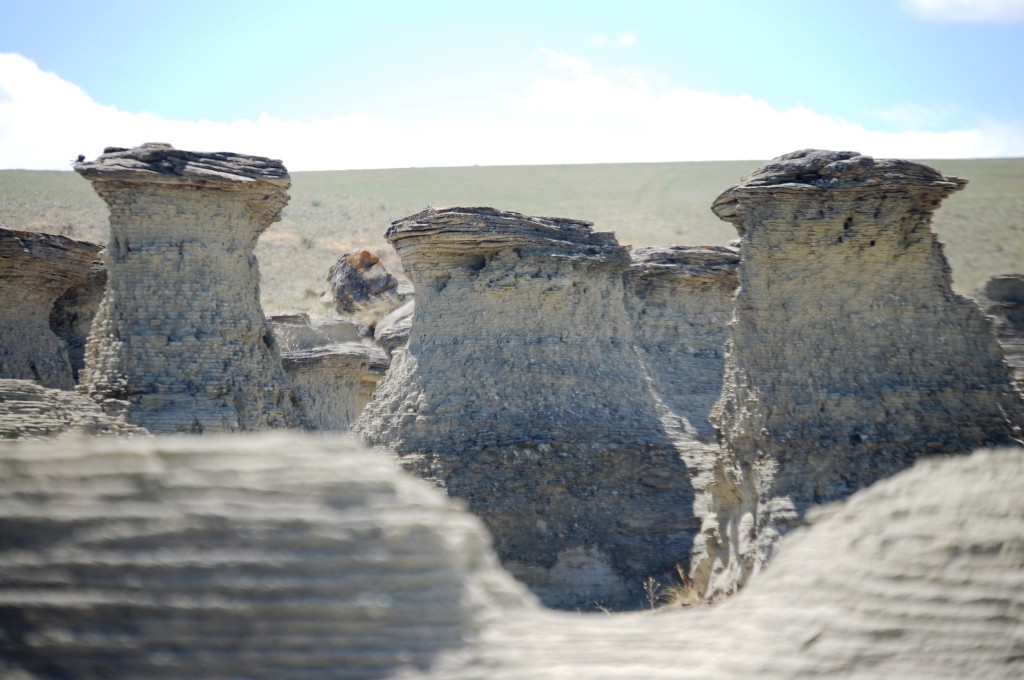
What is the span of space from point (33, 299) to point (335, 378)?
16.4ft

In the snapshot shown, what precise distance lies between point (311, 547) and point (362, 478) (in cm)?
29

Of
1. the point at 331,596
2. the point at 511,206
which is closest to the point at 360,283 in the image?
the point at 331,596

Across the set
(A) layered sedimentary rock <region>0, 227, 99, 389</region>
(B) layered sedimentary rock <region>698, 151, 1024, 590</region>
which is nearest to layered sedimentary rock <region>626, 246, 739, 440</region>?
(B) layered sedimentary rock <region>698, 151, 1024, 590</region>

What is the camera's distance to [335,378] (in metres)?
19.1

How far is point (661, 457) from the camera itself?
46.2 feet

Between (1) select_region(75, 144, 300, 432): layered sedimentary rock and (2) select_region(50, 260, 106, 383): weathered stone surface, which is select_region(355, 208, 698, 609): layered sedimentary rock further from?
(2) select_region(50, 260, 106, 383): weathered stone surface

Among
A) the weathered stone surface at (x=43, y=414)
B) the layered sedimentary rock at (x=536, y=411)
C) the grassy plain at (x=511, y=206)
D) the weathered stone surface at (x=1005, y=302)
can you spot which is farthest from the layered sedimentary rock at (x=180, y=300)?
the grassy plain at (x=511, y=206)

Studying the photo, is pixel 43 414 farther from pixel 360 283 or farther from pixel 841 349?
pixel 360 283

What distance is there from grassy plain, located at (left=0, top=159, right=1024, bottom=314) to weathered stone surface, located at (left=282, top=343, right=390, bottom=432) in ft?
45.1

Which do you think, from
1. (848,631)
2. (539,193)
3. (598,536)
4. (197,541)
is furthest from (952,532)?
(539,193)

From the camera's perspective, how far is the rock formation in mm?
3373

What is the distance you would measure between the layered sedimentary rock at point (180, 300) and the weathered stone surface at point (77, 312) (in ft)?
24.4

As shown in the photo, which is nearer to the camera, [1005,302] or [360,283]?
Answer: [1005,302]

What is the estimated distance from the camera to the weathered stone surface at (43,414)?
29.2 feet
